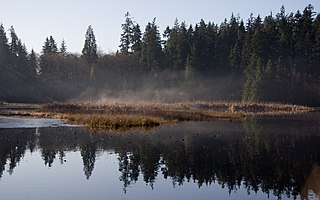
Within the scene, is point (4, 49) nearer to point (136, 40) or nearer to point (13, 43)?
point (13, 43)

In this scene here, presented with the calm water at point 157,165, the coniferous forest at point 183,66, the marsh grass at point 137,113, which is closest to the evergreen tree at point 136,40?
the coniferous forest at point 183,66

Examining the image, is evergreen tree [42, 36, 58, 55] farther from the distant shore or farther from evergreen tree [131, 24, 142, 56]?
the distant shore

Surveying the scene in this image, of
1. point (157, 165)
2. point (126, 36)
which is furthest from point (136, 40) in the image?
point (157, 165)

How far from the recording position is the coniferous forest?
120562mm

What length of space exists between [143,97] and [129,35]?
34.6m

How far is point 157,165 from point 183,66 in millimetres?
105940

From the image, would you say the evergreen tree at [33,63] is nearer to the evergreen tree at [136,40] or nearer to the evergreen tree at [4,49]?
the evergreen tree at [4,49]

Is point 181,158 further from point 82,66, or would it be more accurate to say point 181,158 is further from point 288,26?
point 82,66

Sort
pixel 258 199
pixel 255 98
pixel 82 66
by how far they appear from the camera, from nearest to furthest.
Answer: pixel 258 199 < pixel 255 98 < pixel 82 66

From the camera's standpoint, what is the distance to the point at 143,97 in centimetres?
12344

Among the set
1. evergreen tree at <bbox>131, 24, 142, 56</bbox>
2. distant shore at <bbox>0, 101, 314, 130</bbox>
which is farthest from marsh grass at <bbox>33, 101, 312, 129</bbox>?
evergreen tree at <bbox>131, 24, 142, 56</bbox>

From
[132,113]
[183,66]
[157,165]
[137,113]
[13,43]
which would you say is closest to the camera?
[157,165]

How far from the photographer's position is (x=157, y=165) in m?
28.5

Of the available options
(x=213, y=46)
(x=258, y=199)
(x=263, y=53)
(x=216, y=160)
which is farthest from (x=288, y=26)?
(x=258, y=199)
